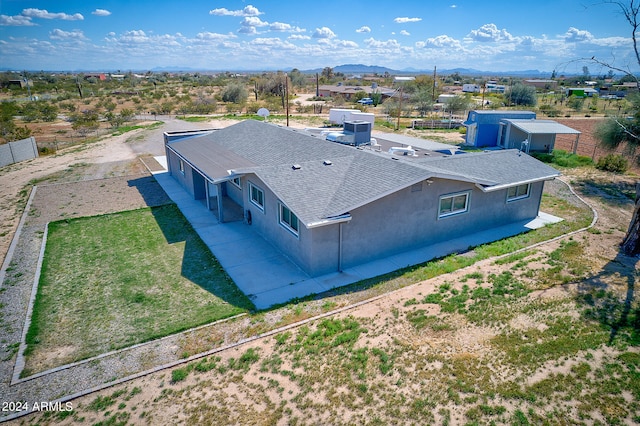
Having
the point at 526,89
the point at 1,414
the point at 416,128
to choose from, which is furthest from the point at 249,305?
the point at 526,89

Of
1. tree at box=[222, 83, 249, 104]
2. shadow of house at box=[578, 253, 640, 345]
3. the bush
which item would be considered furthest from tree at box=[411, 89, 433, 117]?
shadow of house at box=[578, 253, 640, 345]

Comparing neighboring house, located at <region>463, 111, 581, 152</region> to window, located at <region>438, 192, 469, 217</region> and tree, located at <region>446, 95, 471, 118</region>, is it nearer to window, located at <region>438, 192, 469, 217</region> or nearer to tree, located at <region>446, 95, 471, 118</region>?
window, located at <region>438, 192, 469, 217</region>

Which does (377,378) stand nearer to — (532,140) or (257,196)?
(257,196)

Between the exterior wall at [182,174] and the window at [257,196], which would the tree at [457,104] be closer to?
the exterior wall at [182,174]

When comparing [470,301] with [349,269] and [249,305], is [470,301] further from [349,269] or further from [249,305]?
[249,305]

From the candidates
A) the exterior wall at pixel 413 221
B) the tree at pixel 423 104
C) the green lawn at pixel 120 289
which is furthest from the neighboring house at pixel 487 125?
the green lawn at pixel 120 289

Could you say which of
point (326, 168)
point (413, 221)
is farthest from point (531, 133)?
point (326, 168)
